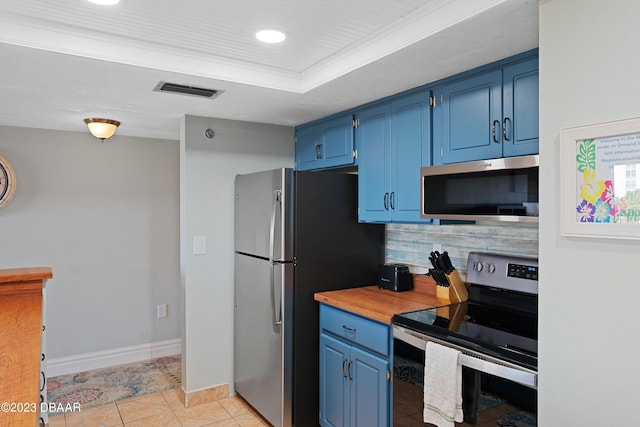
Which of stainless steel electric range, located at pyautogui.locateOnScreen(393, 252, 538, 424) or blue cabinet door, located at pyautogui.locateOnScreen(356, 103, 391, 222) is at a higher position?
blue cabinet door, located at pyautogui.locateOnScreen(356, 103, 391, 222)

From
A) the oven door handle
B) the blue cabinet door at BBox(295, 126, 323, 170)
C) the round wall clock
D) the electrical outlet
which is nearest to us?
the oven door handle

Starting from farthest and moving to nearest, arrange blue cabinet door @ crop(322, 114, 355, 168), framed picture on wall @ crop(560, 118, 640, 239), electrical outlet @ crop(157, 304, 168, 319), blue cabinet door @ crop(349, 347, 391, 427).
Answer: electrical outlet @ crop(157, 304, 168, 319) < blue cabinet door @ crop(322, 114, 355, 168) < blue cabinet door @ crop(349, 347, 391, 427) < framed picture on wall @ crop(560, 118, 640, 239)

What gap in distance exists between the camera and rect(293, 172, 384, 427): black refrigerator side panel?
9.34 ft

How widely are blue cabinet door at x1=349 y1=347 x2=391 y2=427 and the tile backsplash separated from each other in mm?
750

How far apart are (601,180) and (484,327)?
2.91ft

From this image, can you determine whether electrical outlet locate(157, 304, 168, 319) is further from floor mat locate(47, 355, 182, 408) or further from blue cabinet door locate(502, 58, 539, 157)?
blue cabinet door locate(502, 58, 539, 157)

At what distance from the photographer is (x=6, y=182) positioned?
3.63 meters

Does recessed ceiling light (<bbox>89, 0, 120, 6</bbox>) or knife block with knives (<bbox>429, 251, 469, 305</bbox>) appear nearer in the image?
recessed ceiling light (<bbox>89, 0, 120, 6</bbox>)

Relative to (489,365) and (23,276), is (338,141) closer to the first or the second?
(489,365)

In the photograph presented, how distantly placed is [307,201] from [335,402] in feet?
3.93

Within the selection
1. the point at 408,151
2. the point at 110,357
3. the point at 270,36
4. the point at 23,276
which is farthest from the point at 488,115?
the point at 110,357

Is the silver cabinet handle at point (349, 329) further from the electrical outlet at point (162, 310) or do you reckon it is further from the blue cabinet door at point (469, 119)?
the electrical outlet at point (162, 310)

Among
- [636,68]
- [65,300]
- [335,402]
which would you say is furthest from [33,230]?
[636,68]

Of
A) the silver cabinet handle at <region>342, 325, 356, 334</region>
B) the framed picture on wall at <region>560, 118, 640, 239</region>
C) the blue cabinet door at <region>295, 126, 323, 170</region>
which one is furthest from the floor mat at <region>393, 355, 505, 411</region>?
the blue cabinet door at <region>295, 126, 323, 170</region>
